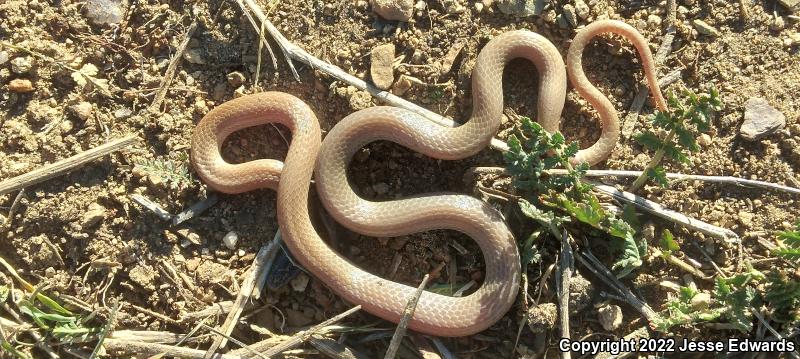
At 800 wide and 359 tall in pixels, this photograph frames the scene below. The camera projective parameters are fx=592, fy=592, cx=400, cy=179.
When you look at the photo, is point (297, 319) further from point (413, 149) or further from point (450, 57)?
point (450, 57)

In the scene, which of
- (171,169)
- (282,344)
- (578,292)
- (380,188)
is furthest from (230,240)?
(578,292)

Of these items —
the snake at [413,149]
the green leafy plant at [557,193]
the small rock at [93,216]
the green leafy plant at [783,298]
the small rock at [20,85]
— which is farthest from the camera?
the small rock at [20,85]

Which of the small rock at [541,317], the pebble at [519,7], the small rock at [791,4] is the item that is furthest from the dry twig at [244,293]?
the small rock at [791,4]

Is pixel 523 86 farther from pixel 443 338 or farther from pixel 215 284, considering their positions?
pixel 215 284

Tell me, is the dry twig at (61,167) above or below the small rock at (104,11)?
below

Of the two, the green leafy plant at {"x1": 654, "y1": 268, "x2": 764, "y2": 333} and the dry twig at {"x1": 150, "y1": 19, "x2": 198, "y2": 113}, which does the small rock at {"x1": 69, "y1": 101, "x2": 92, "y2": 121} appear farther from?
the green leafy plant at {"x1": 654, "y1": 268, "x2": 764, "y2": 333}

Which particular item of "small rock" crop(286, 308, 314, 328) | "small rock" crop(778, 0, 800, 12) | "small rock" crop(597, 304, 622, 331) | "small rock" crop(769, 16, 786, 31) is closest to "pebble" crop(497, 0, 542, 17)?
"small rock" crop(769, 16, 786, 31)

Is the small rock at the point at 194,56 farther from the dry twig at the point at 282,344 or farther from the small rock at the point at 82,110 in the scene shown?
the dry twig at the point at 282,344
